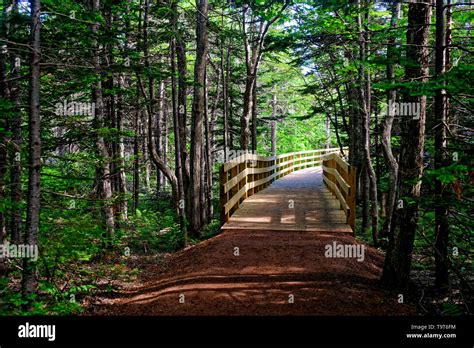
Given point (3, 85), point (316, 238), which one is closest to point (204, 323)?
point (316, 238)

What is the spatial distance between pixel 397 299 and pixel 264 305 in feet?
6.47

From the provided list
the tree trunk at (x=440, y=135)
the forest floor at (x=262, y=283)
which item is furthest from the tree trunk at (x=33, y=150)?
the tree trunk at (x=440, y=135)

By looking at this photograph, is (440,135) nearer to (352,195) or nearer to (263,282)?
(352,195)

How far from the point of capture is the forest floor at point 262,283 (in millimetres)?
5086

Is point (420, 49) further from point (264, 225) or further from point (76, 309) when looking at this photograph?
point (76, 309)

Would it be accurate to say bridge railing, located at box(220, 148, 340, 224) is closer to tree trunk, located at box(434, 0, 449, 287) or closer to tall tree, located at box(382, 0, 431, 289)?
tall tree, located at box(382, 0, 431, 289)

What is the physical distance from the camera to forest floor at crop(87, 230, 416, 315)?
16.7ft

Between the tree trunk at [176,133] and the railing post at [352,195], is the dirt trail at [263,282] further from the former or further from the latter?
the tree trunk at [176,133]

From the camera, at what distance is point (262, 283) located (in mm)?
5812

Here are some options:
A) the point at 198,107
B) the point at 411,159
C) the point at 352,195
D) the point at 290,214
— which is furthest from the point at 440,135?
the point at 198,107

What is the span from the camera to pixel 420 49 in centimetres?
566

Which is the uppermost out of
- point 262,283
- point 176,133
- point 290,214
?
point 176,133

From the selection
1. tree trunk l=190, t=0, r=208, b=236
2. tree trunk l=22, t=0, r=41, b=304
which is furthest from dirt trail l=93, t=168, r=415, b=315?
tree trunk l=190, t=0, r=208, b=236

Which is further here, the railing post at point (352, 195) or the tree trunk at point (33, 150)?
the railing post at point (352, 195)
